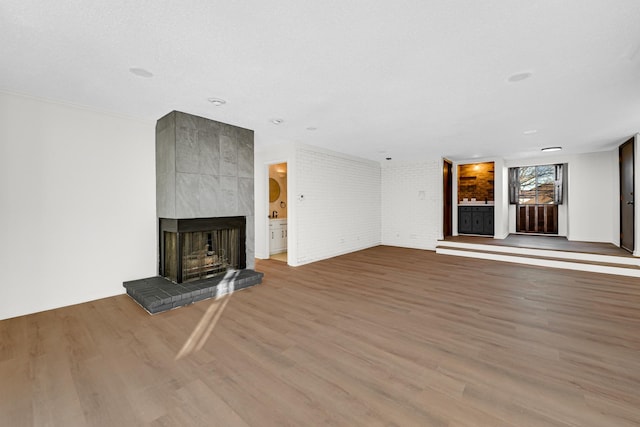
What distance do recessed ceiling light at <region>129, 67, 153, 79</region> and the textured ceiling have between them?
0.05 meters

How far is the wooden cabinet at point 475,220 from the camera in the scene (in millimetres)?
7969

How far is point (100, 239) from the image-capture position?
369 cm

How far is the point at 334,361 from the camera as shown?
85.9 inches

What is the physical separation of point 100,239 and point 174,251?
0.95 metres

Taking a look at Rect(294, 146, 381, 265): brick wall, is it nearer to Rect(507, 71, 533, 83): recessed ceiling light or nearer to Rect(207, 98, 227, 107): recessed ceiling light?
Rect(207, 98, 227, 107): recessed ceiling light

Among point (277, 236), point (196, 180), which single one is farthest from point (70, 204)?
point (277, 236)

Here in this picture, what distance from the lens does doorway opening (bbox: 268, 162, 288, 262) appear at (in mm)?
6789

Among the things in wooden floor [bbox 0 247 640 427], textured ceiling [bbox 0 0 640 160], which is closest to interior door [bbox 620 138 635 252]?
textured ceiling [bbox 0 0 640 160]

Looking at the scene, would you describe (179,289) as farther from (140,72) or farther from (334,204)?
(334,204)

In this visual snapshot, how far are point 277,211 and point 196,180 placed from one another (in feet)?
10.8

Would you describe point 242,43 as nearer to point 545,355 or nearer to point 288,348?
point 288,348

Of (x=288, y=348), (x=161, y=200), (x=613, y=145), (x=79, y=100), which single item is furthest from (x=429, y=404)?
(x=613, y=145)

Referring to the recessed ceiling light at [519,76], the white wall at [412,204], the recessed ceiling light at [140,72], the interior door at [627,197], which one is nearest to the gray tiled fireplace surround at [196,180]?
the recessed ceiling light at [140,72]

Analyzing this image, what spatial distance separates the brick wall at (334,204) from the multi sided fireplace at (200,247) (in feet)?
4.58
